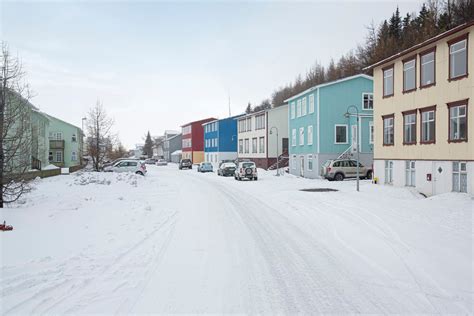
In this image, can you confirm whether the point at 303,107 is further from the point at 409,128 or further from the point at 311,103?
the point at 409,128

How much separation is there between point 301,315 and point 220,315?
0.99 metres

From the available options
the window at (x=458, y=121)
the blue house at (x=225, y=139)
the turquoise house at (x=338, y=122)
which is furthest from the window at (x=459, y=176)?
the blue house at (x=225, y=139)

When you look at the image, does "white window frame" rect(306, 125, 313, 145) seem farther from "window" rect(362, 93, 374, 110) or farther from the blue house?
the blue house

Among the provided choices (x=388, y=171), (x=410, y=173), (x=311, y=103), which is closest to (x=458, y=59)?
(x=410, y=173)

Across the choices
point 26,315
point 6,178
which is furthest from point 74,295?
point 6,178

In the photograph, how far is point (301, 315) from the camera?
4586 millimetres

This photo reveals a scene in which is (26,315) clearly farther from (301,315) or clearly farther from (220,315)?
(301,315)

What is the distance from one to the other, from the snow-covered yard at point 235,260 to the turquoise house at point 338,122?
58.3 feet

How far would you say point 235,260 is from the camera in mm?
7012

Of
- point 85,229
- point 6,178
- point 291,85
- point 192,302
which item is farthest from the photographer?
point 291,85

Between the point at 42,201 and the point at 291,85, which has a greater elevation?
the point at 291,85

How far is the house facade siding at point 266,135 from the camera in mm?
46438

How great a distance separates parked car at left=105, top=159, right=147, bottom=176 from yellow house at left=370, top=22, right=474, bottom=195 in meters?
20.8

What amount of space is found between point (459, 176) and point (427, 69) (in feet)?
18.4
